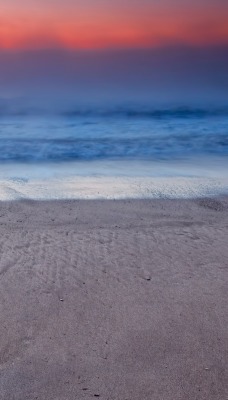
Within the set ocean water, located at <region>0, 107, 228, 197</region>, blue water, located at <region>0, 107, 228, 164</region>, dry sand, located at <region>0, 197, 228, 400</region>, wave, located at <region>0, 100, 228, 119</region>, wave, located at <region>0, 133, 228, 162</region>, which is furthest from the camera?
wave, located at <region>0, 100, 228, 119</region>

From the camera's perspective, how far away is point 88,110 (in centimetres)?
2256

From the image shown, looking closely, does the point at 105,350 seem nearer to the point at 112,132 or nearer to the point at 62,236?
the point at 62,236

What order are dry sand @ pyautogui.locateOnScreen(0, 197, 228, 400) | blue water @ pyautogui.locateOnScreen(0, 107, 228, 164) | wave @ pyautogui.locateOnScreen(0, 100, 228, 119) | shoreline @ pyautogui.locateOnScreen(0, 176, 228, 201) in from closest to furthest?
dry sand @ pyautogui.locateOnScreen(0, 197, 228, 400), shoreline @ pyautogui.locateOnScreen(0, 176, 228, 201), blue water @ pyautogui.locateOnScreen(0, 107, 228, 164), wave @ pyautogui.locateOnScreen(0, 100, 228, 119)

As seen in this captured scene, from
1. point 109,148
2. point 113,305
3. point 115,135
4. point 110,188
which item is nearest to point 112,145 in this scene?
point 109,148

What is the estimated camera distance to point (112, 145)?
12.8 metres

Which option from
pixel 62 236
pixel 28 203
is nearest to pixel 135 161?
pixel 28 203

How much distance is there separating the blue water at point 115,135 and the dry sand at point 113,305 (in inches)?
234

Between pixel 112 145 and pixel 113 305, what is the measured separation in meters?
9.75

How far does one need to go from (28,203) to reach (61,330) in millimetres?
2760

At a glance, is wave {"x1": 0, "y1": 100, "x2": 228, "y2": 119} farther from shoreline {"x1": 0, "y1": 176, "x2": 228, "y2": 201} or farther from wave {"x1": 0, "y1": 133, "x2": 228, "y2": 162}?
shoreline {"x1": 0, "y1": 176, "x2": 228, "y2": 201}

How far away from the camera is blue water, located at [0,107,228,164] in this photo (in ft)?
37.4

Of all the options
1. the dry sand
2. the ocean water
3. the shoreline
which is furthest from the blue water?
the dry sand

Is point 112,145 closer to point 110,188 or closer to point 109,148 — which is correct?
point 109,148

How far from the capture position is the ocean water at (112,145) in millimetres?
8805
